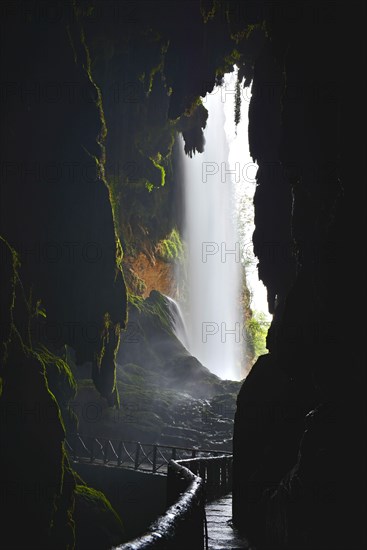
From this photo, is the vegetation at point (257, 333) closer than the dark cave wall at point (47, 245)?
No

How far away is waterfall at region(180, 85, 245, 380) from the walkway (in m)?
37.3

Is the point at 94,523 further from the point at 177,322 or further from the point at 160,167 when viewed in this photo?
the point at 177,322

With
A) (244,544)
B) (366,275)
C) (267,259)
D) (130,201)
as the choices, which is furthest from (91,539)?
(130,201)

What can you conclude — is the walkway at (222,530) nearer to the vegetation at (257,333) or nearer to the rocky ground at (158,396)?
the rocky ground at (158,396)

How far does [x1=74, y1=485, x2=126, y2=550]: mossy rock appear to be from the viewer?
12.6 meters

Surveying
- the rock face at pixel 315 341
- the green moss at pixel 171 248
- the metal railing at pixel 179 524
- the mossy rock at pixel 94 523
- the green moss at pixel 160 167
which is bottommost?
the mossy rock at pixel 94 523

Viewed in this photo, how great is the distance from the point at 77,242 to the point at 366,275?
951 cm

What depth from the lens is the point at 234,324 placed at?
188ft

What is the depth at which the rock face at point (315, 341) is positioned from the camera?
525 centimetres

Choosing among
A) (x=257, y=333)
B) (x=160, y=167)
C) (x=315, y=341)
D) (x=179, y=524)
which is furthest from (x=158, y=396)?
(x=257, y=333)

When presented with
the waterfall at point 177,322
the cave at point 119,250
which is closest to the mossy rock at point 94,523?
the cave at point 119,250

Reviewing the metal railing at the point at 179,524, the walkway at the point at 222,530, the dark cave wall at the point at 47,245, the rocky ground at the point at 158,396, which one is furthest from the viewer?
the rocky ground at the point at 158,396

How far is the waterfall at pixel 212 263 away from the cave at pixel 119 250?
24.4 metres

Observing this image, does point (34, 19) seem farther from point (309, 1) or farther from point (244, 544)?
point (244, 544)
